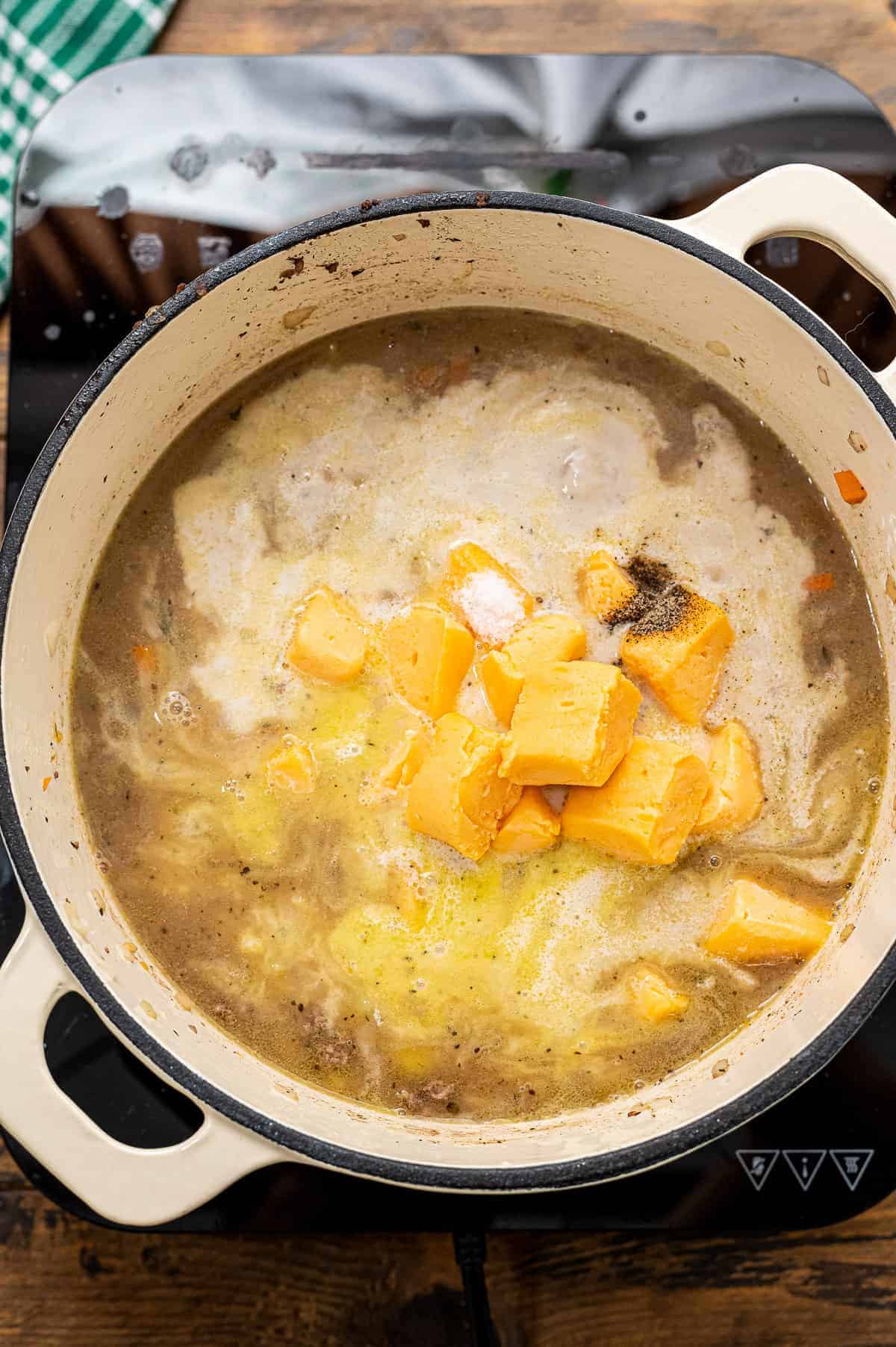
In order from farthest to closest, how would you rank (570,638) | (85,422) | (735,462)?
1. (735,462)
2. (570,638)
3. (85,422)

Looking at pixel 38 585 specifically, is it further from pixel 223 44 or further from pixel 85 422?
pixel 223 44

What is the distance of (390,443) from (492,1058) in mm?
774

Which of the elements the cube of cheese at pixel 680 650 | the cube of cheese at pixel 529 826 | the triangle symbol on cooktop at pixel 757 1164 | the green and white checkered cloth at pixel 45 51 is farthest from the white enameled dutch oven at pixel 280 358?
the green and white checkered cloth at pixel 45 51

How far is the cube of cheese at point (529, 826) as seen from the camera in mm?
1394

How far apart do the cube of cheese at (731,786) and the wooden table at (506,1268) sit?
589 mm

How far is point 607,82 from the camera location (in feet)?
4.82

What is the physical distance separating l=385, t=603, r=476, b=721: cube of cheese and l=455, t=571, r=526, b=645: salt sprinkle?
23mm

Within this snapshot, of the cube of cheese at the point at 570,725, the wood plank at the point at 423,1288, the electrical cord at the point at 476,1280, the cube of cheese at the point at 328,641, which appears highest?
the cube of cheese at the point at 570,725

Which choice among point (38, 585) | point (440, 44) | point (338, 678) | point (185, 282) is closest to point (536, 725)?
point (338, 678)

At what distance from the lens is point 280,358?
1509mm

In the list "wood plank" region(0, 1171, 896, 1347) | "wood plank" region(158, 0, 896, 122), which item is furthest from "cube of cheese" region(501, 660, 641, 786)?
"wood plank" region(158, 0, 896, 122)

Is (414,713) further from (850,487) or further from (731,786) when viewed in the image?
(850,487)

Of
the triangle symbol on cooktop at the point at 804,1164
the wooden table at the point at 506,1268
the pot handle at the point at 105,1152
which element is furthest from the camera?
the wooden table at the point at 506,1268

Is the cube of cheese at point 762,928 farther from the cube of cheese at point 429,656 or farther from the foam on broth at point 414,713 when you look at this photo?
the cube of cheese at point 429,656
